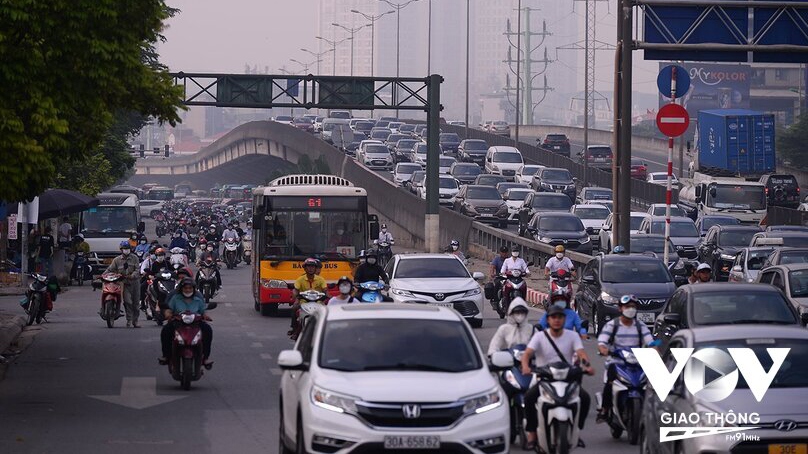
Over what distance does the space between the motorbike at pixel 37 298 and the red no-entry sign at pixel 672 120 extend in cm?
1210

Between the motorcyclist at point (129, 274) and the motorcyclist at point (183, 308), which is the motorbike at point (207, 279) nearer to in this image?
the motorcyclist at point (129, 274)

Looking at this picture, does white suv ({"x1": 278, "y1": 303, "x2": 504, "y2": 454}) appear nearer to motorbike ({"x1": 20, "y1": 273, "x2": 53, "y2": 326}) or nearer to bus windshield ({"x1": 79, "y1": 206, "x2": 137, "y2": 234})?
motorbike ({"x1": 20, "y1": 273, "x2": 53, "y2": 326})

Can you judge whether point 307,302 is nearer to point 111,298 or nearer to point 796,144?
point 111,298

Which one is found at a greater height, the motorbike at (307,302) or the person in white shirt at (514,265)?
the person in white shirt at (514,265)

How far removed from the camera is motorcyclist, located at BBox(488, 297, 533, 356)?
1452 centimetres

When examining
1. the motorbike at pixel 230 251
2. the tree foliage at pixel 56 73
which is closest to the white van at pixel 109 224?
the motorbike at pixel 230 251

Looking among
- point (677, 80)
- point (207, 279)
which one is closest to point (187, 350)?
point (677, 80)

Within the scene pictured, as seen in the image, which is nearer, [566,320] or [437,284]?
[566,320]

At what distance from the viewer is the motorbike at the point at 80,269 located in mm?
47125

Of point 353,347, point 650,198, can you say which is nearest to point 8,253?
point 650,198

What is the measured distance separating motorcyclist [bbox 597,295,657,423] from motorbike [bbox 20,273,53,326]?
1623 cm

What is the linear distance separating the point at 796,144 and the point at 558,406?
318 feet

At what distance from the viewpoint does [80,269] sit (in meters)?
47.3

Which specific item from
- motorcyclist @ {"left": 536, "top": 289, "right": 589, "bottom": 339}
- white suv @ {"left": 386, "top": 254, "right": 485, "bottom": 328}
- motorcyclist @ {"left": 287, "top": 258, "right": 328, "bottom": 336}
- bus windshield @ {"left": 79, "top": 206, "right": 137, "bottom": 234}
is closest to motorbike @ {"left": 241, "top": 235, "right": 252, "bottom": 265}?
bus windshield @ {"left": 79, "top": 206, "right": 137, "bottom": 234}
